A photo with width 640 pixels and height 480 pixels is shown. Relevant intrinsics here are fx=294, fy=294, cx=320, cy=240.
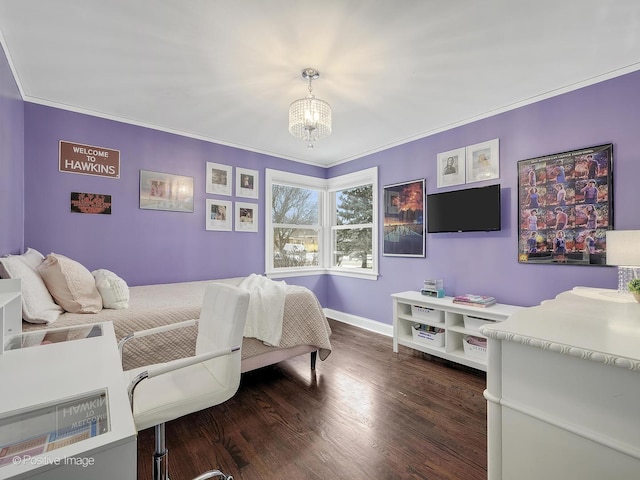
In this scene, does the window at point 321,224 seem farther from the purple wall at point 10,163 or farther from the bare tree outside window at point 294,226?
the purple wall at point 10,163

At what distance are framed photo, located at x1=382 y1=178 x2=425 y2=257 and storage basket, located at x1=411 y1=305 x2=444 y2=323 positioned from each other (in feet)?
2.24

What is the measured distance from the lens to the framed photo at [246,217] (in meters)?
3.96

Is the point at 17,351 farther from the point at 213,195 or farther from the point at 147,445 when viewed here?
the point at 213,195

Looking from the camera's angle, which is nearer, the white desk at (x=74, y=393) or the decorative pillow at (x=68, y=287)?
the white desk at (x=74, y=393)

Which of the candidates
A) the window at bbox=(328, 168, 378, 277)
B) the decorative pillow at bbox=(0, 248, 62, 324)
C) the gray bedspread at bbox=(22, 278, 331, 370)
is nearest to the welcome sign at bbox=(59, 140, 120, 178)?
the gray bedspread at bbox=(22, 278, 331, 370)

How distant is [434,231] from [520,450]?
8.69 ft

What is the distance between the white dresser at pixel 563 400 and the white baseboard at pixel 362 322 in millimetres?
2963

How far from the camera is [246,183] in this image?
4016 mm

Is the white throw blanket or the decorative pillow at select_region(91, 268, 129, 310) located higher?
the decorative pillow at select_region(91, 268, 129, 310)

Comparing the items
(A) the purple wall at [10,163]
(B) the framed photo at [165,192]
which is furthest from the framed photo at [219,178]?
(A) the purple wall at [10,163]

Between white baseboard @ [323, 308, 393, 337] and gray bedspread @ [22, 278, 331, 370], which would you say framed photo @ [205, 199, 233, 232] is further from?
white baseboard @ [323, 308, 393, 337]

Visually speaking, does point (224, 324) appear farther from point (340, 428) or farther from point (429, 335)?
point (429, 335)

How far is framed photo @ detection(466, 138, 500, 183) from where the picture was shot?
2.92 metres

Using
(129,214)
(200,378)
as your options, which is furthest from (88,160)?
(200,378)
